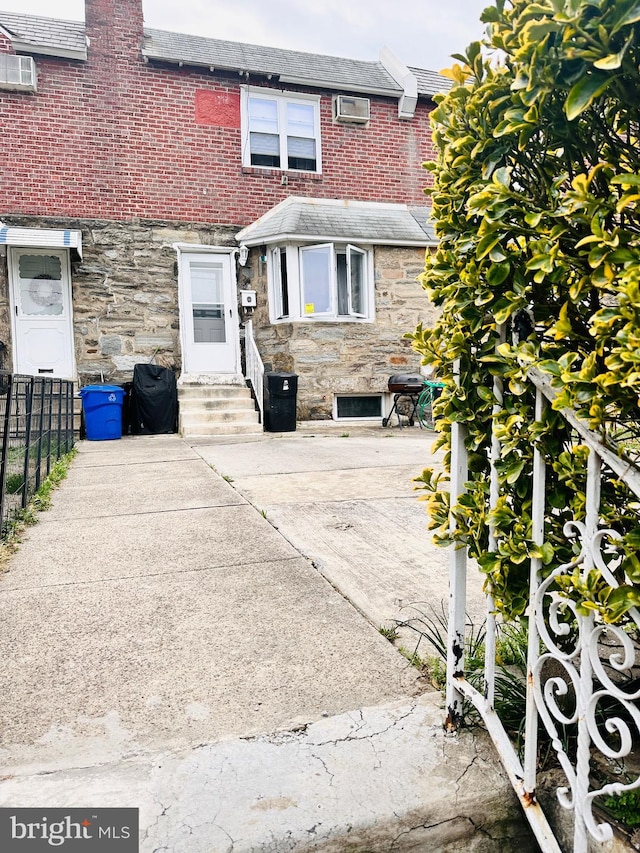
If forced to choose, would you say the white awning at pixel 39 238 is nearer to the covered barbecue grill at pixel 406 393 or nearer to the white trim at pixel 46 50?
the white trim at pixel 46 50

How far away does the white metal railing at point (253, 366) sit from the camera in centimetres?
1072

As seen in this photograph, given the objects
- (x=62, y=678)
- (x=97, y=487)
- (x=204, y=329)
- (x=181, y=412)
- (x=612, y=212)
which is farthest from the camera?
(x=204, y=329)

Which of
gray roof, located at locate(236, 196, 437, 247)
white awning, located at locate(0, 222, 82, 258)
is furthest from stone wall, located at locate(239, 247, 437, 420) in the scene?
white awning, located at locate(0, 222, 82, 258)

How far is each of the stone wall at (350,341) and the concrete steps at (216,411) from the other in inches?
40.2

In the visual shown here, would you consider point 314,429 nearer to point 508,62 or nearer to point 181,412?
point 181,412

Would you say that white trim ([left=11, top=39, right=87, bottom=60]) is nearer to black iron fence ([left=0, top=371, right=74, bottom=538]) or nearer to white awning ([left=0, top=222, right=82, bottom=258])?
white awning ([left=0, top=222, right=82, bottom=258])

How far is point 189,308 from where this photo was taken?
11500 millimetres

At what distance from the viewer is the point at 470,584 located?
9.79 feet

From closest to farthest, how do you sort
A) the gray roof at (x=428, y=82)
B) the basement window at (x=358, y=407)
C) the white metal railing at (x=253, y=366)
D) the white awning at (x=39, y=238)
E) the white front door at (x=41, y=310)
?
the white awning at (x=39, y=238) < the white metal railing at (x=253, y=366) < the white front door at (x=41, y=310) < the basement window at (x=358, y=407) < the gray roof at (x=428, y=82)

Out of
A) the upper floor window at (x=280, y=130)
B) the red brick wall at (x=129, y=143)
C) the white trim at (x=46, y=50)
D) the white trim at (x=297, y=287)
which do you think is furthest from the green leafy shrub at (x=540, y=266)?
the white trim at (x=46, y=50)

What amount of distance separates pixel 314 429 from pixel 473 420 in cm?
942

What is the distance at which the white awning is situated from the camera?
10.2 m

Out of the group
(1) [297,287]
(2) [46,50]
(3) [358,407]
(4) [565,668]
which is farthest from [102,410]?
(4) [565,668]

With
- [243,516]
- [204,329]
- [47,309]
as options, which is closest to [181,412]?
[204,329]
